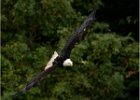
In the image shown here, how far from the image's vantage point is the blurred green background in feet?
15.4

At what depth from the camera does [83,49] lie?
4727mm

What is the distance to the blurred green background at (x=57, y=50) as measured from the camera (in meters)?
4.70

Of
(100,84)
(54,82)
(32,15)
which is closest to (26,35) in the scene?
(32,15)

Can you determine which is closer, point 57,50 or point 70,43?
point 70,43

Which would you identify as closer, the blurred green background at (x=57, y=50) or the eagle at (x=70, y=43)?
the eagle at (x=70, y=43)

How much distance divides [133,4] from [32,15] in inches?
80.7

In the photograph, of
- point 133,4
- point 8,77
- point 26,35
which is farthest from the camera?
point 133,4

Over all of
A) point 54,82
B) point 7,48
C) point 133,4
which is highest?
point 133,4

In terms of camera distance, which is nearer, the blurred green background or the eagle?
the eagle

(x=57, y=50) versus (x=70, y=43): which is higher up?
(x=57, y=50)

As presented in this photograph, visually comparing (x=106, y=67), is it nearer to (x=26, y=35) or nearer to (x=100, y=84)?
(x=100, y=84)

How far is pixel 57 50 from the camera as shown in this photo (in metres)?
4.60

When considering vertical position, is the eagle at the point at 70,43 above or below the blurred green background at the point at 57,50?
below

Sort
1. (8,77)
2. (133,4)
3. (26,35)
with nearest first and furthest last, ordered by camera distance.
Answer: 1. (8,77)
2. (26,35)
3. (133,4)
